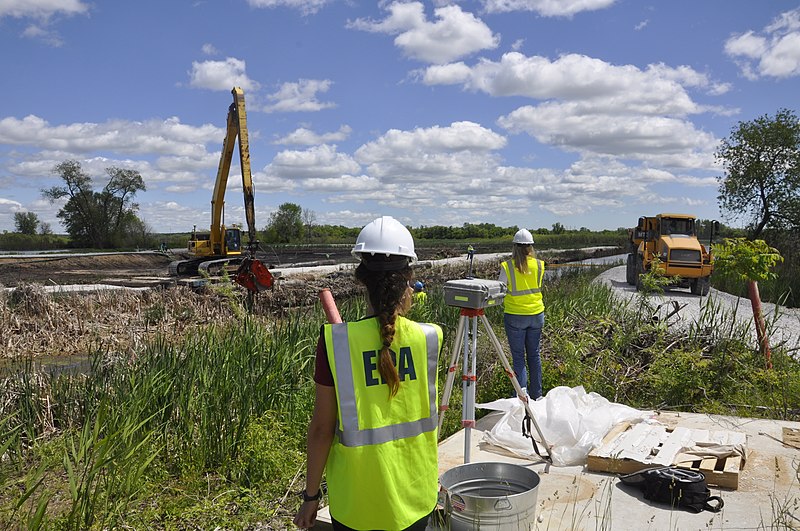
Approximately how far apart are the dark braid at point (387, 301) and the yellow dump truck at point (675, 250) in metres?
17.1

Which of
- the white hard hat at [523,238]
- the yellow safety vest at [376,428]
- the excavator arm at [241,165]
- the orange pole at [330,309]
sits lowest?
the yellow safety vest at [376,428]

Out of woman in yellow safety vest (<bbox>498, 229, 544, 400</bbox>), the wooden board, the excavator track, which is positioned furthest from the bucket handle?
the excavator track

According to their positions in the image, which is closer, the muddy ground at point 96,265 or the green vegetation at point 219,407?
the green vegetation at point 219,407

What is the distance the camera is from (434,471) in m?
2.55

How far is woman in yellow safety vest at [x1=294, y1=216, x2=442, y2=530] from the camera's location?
230cm

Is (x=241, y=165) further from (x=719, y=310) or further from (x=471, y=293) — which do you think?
(x=471, y=293)

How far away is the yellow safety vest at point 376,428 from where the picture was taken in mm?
2295

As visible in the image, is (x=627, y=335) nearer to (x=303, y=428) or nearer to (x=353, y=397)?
(x=303, y=428)

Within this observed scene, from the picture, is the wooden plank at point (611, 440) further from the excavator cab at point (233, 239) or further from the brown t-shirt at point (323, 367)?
the excavator cab at point (233, 239)

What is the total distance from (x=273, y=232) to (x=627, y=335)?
64259 millimetres

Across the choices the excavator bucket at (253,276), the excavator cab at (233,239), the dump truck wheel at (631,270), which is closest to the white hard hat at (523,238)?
the excavator bucket at (253,276)

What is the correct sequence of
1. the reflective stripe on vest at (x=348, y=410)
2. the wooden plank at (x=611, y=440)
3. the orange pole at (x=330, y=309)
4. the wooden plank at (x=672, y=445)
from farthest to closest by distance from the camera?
the wooden plank at (x=611, y=440)
the wooden plank at (x=672, y=445)
the orange pole at (x=330, y=309)
the reflective stripe on vest at (x=348, y=410)

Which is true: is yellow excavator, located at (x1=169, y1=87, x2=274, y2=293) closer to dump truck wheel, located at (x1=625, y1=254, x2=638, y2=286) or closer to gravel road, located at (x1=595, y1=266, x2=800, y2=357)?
gravel road, located at (x1=595, y1=266, x2=800, y2=357)

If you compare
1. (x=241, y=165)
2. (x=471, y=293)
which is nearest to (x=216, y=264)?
(x=241, y=165)
